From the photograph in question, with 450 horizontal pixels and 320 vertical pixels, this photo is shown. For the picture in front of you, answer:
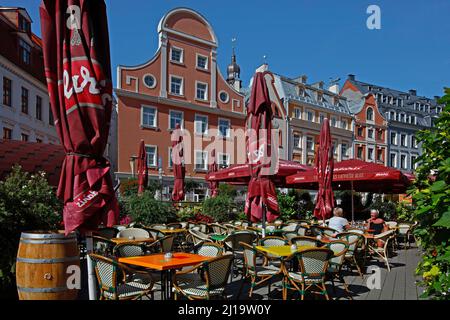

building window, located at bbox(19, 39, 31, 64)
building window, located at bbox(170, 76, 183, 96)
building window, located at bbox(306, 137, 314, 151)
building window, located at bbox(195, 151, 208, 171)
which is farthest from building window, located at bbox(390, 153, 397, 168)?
building window, located at bbox(19, 39, 31, 64)

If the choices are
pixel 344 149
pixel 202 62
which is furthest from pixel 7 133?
pixel 344 149

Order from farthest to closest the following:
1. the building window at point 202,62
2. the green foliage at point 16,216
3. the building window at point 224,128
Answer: the building window at point 224,128 < the building window at point 202,62 < the green foliage at point 16,216

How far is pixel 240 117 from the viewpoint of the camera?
117 ft

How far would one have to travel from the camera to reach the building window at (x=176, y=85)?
3155 centimetres

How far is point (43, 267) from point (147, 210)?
7.62 metres

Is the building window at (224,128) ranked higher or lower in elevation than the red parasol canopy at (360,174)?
higher

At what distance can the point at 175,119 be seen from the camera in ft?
104

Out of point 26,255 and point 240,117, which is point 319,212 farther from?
point 240,117

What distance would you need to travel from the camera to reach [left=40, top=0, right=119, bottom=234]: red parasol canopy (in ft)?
11.6

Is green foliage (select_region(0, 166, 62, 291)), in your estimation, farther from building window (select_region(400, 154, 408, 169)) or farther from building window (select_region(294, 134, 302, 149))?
building window (select_region(400, 154, 408, 169))

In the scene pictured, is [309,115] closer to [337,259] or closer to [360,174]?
[360,174]

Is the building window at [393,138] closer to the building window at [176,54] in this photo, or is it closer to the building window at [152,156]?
the building window at [176,54]

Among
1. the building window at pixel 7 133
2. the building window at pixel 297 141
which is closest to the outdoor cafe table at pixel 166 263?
the building window at pixel 7 133

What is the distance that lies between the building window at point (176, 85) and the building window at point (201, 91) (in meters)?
1.78
